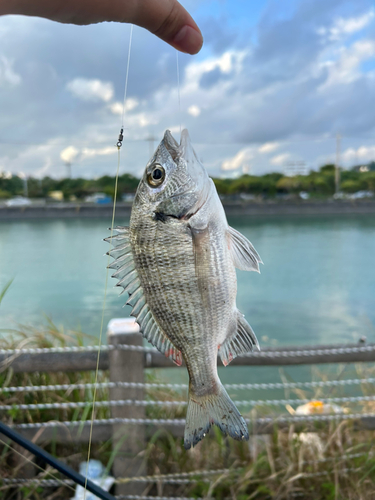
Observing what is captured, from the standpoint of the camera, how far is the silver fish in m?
0.92

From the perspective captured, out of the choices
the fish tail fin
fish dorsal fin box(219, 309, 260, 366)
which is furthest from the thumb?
the fish tail fin

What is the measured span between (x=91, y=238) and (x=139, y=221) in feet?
74.3

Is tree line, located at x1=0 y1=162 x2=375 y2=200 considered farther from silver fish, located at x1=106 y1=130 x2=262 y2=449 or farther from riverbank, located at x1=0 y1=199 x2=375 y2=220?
silver fish, located at x1=106 y1=130 x2=262 y2=449

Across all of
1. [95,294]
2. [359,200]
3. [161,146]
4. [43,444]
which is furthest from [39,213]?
[161,146]

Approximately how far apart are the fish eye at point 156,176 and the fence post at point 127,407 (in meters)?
1.58

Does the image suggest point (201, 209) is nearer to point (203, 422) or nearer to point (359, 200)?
point (203, 422)

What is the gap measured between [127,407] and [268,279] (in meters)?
14.6

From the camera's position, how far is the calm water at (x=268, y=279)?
1143 cm

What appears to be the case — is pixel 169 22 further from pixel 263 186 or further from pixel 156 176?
pixel 263 186

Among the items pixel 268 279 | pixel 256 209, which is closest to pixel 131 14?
pixel 268 279

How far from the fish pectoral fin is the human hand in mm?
462

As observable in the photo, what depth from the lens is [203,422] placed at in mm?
887

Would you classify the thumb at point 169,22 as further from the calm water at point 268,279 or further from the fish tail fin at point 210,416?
the calm water at point 268,279

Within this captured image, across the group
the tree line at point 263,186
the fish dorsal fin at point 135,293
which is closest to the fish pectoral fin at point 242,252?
the fish dorsal fin at point 135,293
